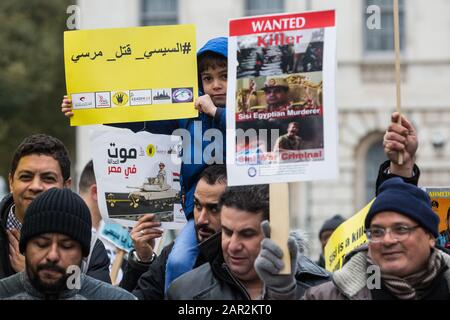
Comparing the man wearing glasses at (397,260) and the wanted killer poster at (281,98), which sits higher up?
the wanted killer poster at (281,98)

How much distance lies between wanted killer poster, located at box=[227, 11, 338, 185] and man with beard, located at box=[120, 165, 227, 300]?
2.71ft

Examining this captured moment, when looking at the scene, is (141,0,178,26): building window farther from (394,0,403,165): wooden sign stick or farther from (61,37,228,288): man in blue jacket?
(394,0,403,165): wooden sign stick

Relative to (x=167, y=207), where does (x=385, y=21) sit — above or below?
above

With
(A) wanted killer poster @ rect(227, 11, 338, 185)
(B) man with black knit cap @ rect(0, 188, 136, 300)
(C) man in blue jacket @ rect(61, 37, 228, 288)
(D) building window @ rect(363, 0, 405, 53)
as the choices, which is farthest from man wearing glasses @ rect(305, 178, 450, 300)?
(D) building window @ rect(363, 0, 405, 53)

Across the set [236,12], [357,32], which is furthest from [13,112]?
[357,32]

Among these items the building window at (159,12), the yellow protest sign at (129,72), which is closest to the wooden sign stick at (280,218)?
the yellow protest sign at (129,72)

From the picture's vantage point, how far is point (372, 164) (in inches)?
1312

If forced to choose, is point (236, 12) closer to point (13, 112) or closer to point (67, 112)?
point (13, 112)

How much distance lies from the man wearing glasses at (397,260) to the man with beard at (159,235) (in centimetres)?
109

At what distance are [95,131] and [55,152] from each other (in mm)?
642

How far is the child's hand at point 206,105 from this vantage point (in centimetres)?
765

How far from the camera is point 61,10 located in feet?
135

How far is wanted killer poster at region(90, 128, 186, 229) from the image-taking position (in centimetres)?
828

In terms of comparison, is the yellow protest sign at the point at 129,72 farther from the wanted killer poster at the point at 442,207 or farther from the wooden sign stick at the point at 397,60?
the wanted killer poster at the point at 442,207
